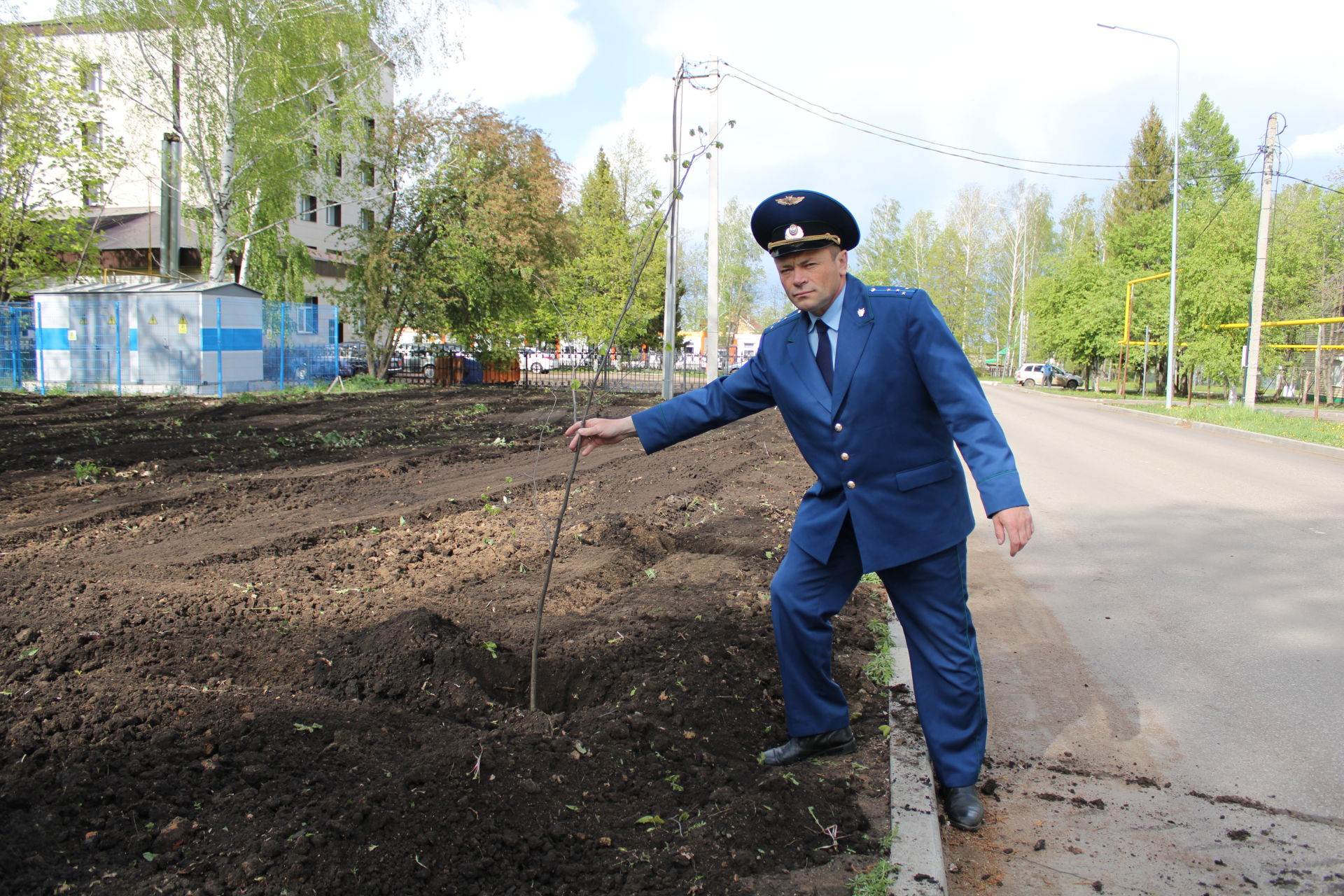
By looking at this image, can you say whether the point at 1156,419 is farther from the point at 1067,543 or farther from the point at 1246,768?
the point at 1246,768

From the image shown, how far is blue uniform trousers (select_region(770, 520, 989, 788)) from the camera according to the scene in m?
2.86

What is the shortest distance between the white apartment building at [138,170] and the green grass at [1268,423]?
2234cm

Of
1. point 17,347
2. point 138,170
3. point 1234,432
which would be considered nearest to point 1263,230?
point 1234,432

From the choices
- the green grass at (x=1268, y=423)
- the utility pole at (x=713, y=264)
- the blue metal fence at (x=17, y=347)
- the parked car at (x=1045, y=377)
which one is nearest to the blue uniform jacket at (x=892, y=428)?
the green grass at (x=1268, y=423)

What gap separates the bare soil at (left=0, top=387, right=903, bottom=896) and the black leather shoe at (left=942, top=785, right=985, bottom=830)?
261 mm

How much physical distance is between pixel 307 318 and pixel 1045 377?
145 ft

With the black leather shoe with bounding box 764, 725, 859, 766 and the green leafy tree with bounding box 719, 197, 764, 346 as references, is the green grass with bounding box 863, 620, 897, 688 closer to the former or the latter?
the black leather shoe with bounding box 764, 725, 859, 766

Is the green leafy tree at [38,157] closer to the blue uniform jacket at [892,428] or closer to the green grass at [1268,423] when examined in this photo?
the blue uniform jacket at [892,428]

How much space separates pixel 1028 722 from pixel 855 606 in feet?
4.42

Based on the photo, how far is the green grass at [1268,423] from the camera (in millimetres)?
16172

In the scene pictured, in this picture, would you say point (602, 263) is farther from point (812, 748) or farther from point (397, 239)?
point (812, 748)

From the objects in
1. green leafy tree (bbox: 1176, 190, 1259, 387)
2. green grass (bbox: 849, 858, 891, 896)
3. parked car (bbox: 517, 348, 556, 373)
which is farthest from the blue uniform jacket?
green leafy tree (bbox: 1176, 190, 1259, 387)

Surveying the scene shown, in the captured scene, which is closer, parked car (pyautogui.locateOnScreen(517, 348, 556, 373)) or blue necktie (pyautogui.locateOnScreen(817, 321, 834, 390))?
blue necktie (pyautogui.locateOnScreen(817, 321, 834, 390))

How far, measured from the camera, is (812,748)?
3074 millimetres
